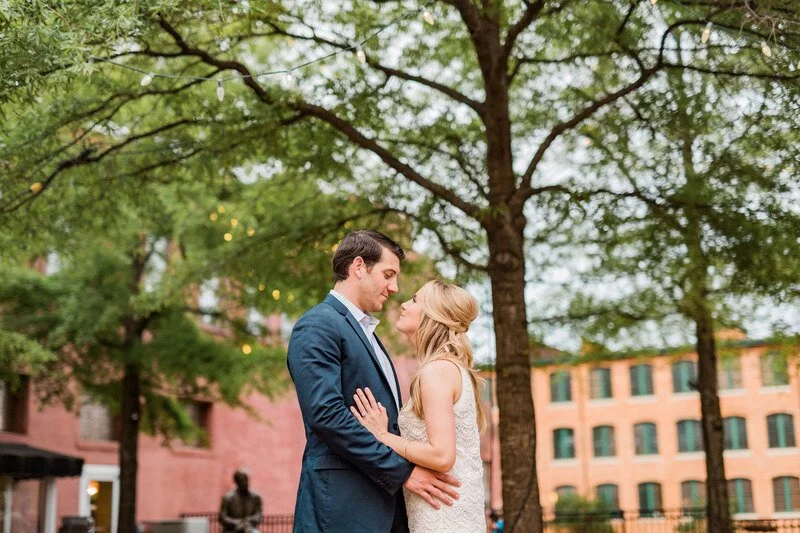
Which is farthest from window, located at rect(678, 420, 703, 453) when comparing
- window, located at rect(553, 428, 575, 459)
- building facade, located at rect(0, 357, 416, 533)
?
building facade, located at rect(0, 357, 416, 533)

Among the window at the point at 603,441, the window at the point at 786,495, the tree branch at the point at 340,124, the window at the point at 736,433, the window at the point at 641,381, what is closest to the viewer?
the tree branch at the point at 340,124

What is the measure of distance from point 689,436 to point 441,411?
163 ft

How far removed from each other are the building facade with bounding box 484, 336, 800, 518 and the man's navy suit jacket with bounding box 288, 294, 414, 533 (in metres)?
42.5

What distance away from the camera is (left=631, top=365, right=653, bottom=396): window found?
5247 cm

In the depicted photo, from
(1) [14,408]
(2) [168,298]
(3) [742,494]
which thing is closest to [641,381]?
(3) [742,494]

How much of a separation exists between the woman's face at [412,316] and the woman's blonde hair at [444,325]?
0.08 feet

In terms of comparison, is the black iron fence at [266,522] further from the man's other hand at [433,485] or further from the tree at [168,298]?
the man's other hand at [433,485]

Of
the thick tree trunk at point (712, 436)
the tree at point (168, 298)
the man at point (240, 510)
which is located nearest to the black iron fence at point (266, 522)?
the tree at point (168, 298)

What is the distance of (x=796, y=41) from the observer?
28.9 ft

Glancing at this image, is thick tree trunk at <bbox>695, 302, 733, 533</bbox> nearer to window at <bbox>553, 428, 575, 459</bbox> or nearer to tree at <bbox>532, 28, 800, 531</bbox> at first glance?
tree at <bbox>532, 28, 800, 531</bbox>

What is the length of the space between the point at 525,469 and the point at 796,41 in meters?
4.88

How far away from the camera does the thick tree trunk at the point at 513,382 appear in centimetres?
1025

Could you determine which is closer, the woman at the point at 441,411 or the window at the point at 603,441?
the woman at the point at 441,411

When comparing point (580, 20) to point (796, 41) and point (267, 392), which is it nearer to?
point (796, 41)
